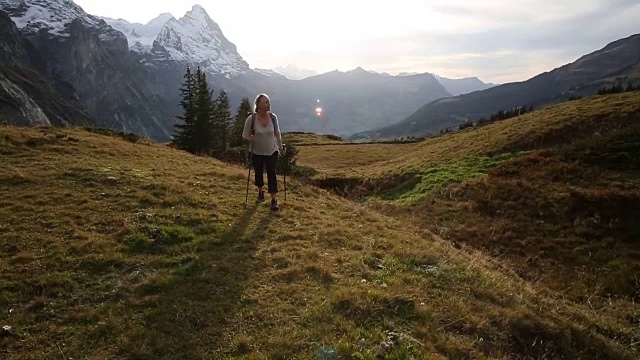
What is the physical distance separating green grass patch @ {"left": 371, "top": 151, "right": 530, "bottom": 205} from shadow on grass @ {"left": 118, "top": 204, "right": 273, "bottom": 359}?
1669cm

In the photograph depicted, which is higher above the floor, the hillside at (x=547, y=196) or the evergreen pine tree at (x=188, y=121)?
the evergreen pine tree at (x=188, y=121)

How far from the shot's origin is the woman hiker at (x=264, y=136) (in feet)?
44.7

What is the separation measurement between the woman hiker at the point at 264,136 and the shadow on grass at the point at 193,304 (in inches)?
153

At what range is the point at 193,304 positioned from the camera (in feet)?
26.1

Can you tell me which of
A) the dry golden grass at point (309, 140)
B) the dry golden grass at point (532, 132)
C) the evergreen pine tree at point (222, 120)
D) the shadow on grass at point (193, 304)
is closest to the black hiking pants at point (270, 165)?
the shadow on grass at point (193, 304)

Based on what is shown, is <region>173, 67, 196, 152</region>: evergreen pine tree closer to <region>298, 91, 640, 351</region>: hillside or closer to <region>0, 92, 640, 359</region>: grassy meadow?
<region>298, 91, 640, 351</region>: hillside

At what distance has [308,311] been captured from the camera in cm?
788

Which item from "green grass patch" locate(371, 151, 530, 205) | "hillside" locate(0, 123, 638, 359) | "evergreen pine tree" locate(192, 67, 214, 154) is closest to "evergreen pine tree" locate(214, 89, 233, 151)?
"evergreen pine tree" locate(192, 67, 214, 154)

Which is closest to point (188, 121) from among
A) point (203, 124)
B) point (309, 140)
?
point (203, 124)

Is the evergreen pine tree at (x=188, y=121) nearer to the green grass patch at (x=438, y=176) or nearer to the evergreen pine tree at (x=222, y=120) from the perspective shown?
the evergreen pine tree at (x=222, y=120)

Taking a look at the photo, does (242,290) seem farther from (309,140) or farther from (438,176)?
(309,140)

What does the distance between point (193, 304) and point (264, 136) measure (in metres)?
7.03

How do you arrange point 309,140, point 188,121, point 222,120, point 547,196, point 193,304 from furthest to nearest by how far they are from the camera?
1. point 309,140
2. point 222,120
3. point 188,121
4. point 547,196
5. point 193,304

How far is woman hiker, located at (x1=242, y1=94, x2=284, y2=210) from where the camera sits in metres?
13.6
